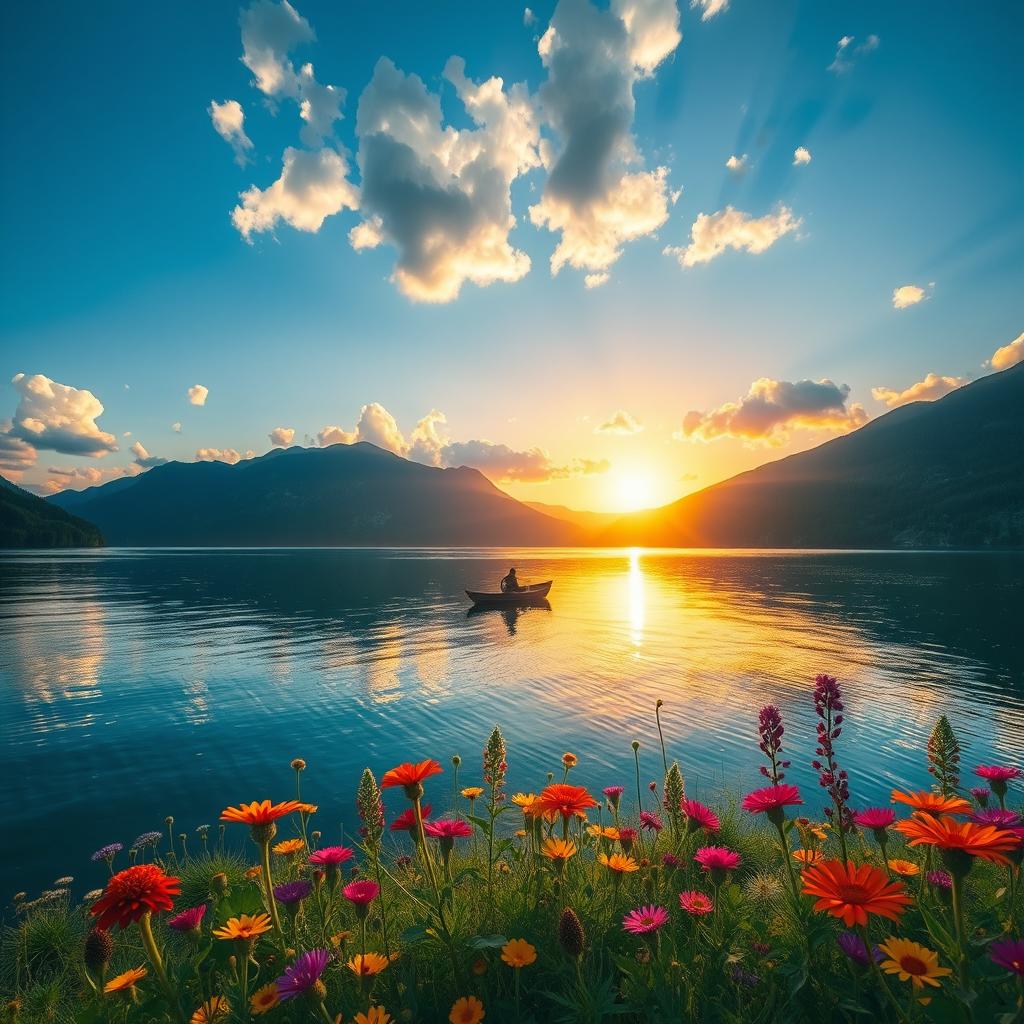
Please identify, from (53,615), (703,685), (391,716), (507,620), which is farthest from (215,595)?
(703,685)

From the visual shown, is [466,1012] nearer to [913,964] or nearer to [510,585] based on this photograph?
[913,964]

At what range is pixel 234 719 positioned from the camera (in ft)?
62.5

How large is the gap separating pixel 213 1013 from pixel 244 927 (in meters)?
0.40

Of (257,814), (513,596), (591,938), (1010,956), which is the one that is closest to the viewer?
(1010,956)

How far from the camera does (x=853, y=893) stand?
2383 millimetres

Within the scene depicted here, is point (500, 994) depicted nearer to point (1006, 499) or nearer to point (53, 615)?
point (53, 615)

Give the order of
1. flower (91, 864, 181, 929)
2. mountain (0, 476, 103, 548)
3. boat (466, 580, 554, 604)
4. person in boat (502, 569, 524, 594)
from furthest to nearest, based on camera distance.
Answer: mountain (0, 476, 103, 548) < person in boat (502, 569, 524, 594) < boat (466, 580, 554, 604) < flower (91, 864, 181, 929)

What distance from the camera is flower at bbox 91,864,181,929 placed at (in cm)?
248

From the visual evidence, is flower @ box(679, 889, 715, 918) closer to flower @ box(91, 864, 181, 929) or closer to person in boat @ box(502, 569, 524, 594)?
flower @ box(91, 864, 181, 929)

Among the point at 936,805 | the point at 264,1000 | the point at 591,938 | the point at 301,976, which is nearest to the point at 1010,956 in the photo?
the point at 936,805

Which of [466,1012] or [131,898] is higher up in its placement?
[131,898]

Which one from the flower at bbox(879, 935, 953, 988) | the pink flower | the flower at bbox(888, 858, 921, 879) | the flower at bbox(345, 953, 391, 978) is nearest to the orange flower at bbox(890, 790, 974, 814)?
the flower at bbox(879, 935, 953, 988)

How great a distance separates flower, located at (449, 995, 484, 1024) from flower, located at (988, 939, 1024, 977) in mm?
2222

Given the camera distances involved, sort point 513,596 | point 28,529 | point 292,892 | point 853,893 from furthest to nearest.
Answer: point 28,529
point 513,596
point 292,892
point 853,893
